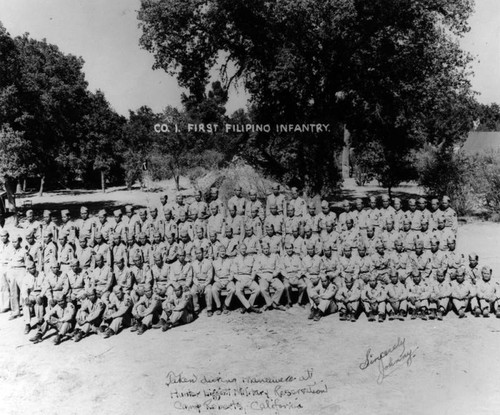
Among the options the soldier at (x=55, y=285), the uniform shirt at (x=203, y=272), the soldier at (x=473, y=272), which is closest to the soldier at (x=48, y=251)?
the soldier at (x=55, y=285)

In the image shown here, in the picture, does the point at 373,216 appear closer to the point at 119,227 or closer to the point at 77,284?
the point at 119,227

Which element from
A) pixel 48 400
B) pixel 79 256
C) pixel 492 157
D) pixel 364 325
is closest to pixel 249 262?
pixel 364 325

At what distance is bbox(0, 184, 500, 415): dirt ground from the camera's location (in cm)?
517

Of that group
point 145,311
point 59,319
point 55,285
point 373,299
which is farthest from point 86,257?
point 373,299

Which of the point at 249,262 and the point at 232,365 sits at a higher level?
the point at 249,262

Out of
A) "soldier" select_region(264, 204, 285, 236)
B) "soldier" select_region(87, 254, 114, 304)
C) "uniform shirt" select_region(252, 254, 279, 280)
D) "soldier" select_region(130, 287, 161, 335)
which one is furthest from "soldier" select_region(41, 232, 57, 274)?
"soldier" select_region(264, 204, 285, 236)

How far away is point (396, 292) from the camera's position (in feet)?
22.7

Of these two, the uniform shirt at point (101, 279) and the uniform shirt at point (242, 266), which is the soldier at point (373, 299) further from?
A: the uniform shirt at point (101, 279)

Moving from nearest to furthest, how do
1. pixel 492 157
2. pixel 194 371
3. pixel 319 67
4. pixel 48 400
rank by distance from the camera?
1. pixel 48 400
2. pixel 194 371
3. pixel 319 67
4. pixel 492 157

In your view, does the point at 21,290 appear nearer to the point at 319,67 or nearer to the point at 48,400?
the point at 48,400

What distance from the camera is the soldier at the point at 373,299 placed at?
6.88m

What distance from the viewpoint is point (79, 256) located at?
7.66 meters

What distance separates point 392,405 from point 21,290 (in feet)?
18.3

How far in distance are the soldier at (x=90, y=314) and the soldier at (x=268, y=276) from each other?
7.99 ft
